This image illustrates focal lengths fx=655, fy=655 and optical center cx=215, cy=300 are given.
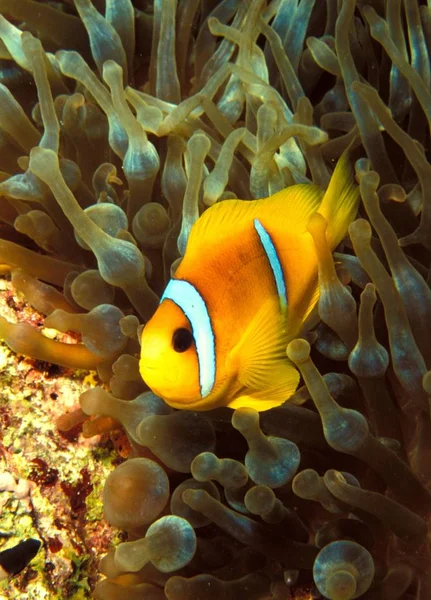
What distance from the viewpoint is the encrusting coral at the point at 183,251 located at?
3.25 ft

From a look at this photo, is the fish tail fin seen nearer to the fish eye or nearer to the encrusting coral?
the encrusting coral

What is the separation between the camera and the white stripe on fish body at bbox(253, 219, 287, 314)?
1.04 meters

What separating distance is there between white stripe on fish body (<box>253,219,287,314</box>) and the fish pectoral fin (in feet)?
0.32

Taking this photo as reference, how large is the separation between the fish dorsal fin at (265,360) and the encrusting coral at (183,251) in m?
0.07

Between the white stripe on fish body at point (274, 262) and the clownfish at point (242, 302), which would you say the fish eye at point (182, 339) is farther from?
the white stripe on fish body at point (274, 262)

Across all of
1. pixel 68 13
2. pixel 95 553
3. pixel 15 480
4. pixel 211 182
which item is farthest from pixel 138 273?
pixel 68 13

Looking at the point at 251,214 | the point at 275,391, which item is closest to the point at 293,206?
the point at 251,214

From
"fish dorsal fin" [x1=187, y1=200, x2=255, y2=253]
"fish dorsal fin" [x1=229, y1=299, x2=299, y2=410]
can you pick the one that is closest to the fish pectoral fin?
"fish dorsal fin" [x1=229, y1=299, x2=299, y2=410]

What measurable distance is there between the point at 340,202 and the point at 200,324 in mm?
371

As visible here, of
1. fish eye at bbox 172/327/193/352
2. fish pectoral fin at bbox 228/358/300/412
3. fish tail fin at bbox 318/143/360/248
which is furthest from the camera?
fish tail fin at bbox 318/143/360/248

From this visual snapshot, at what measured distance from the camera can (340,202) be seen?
113 centimetres

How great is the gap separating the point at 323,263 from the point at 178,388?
0.28 meters

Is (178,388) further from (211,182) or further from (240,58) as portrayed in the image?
(240,58)

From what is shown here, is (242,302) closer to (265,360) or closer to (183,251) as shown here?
(265,360)
